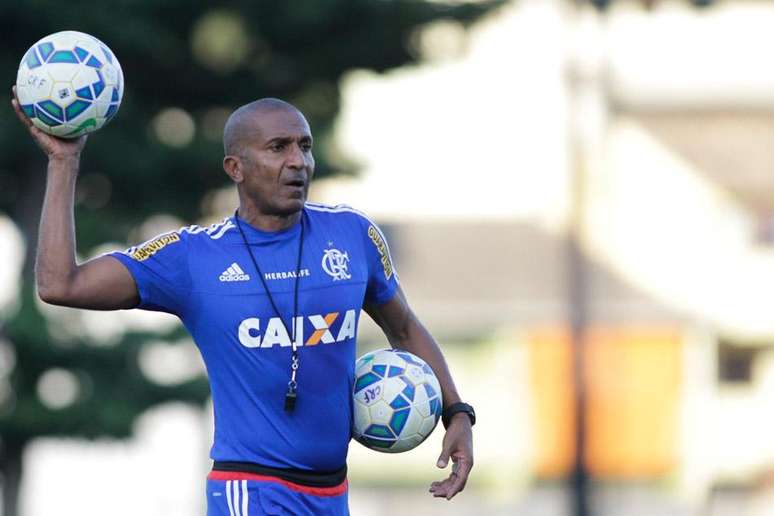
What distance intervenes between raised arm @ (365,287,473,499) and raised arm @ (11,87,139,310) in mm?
1291

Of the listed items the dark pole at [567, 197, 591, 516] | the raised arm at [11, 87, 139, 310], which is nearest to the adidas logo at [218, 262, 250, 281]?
the raised arm at [11, 87, 139, 310]

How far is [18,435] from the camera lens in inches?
902

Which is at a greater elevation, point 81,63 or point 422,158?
point 422,158

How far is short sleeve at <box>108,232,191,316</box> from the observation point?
291 inches

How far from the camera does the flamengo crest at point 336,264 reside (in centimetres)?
766

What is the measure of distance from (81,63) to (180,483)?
35.1 metres

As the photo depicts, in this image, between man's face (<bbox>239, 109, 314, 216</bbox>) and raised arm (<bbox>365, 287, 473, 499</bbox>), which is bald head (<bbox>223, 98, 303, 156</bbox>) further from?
raised arm (<bbox>365, 287, 473, 499</bbox>)

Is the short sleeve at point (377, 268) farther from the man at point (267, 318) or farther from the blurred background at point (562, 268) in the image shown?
the blurred background at point (562, 268)

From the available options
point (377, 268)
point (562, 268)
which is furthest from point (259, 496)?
point (562, 268)

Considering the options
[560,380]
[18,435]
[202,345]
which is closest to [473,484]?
[560,380]

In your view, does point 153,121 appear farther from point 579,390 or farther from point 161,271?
point 161,271

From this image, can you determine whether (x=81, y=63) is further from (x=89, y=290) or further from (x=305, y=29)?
(x=305, y=29)

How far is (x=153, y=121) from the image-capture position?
24094 mm

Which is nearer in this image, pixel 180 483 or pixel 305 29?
pixel 305 29
